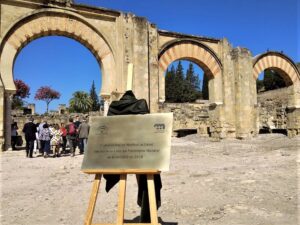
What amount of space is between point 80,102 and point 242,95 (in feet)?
124

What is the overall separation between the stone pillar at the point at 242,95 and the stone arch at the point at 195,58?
74 cm

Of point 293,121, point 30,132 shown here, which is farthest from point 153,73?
point 293,121

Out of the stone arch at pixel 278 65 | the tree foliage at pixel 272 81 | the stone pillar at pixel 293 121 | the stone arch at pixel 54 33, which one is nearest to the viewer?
the stone arch at pixel 54 33

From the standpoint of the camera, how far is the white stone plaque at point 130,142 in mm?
2607

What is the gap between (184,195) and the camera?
4156mm

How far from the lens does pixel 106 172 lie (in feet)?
8.61

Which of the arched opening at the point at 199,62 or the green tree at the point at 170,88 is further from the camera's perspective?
the green tree at the point at 170,88

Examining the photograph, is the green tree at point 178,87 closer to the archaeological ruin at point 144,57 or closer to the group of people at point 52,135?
the archaeological ruin at point 144,57

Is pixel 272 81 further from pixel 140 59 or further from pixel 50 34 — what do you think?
pixel 50 34

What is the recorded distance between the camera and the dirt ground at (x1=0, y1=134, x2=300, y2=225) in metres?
3.31

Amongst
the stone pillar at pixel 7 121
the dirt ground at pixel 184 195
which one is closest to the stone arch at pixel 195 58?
the stone pillar at pixel 7 121

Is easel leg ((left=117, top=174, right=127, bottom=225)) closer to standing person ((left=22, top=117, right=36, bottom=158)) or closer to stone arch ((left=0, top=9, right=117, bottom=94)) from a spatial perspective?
standing person ((left=22, top=117, right=36, bottom=158))

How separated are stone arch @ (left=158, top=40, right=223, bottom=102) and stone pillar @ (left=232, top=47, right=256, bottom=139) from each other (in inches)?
29.2

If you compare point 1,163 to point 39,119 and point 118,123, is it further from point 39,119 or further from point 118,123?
point 39,119
